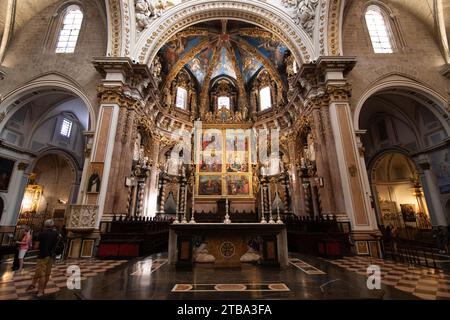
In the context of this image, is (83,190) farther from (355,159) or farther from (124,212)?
(355,159)

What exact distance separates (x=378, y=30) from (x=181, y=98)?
568 inches

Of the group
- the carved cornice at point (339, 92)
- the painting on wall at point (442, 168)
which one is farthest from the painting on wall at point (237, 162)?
the painting on wall at point (442, 168)

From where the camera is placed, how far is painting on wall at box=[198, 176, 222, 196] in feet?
47.7

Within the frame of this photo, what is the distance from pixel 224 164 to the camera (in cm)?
1516

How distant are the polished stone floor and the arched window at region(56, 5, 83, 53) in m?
12.8

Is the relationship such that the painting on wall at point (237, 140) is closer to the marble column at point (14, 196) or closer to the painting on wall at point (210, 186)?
the painting on wall at point (210, 186)

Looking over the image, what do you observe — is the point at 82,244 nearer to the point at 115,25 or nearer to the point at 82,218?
the point at 82,218

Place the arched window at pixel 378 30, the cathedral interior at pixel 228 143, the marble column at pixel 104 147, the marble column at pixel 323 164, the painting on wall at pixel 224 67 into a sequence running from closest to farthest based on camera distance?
the cathedral interior at pixel 228 143 → the marble column at pixel 104 147 → the marble column at pixel 323 164 → the arched window at pixel 378 30 → the painting on wall at pixel 224 67

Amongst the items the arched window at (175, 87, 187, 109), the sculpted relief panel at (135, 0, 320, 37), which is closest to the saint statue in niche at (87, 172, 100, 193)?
the sculpted relief panel at (135, 0, 320, 37)

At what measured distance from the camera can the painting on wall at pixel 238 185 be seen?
1452 centimetres

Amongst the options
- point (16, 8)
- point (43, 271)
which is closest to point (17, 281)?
point (43, 271)

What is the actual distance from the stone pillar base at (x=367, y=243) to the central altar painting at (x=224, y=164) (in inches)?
274
